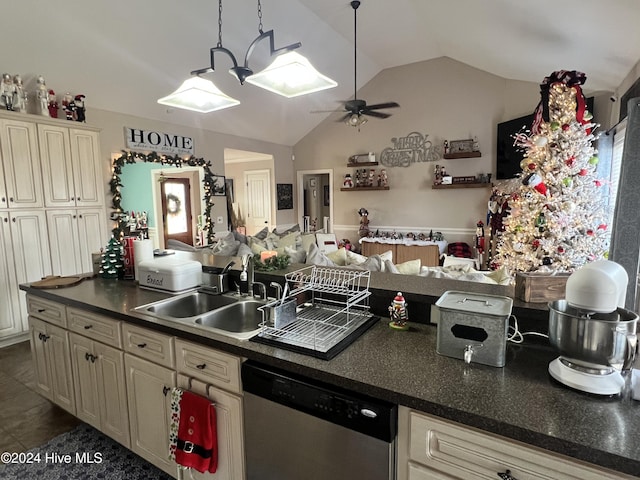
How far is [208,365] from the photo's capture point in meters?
1.57

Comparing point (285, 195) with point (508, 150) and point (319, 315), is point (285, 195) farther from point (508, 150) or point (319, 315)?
point (319, 315)

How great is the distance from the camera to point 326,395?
3.95 feet

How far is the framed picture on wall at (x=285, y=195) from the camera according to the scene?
773 centimetres

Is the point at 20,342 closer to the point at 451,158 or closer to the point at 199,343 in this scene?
the point at 199,343

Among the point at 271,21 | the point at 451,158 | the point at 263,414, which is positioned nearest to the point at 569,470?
the point at 263,414

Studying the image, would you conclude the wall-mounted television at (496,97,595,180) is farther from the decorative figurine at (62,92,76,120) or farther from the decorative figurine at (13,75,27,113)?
the decorative figurine at (13,75,27,113)

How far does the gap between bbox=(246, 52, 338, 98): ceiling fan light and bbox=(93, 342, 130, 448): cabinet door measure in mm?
1767

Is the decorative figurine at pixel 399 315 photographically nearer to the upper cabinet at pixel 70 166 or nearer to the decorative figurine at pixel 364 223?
the upper cabinet at pixel 70 166

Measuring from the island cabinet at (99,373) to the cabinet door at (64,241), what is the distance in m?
2.26

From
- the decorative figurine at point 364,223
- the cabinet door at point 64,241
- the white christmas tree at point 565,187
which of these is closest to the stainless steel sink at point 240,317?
the white christmas tree at point 565,187

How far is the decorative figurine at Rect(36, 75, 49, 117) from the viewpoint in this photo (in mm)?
3670

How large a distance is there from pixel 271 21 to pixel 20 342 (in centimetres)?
463

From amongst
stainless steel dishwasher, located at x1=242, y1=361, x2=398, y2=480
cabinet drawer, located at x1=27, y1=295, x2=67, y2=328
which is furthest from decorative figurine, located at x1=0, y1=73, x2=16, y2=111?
stainless steel dishwasher, located at x1=242, y1=361, x2=398, y2=480

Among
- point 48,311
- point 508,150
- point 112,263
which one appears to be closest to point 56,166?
point 112,263
